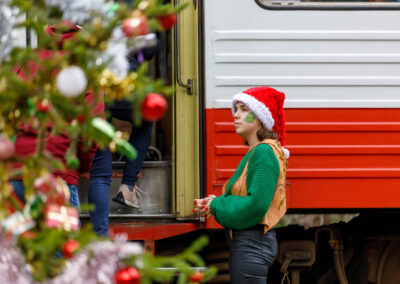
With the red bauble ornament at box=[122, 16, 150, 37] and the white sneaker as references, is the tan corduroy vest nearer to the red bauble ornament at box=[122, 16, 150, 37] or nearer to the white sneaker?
the white sneaker

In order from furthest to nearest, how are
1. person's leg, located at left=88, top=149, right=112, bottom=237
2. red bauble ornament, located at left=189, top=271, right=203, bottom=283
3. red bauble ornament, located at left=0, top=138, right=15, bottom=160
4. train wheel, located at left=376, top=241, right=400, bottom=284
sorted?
train wheel, located at left=376, top=241, right=400, bottom=284 < person's leg, located at left=88, top=149, right=112, bottom=237 < red bauble ornament, located at left=189, top=271, right=203, bottom=283 < red bauble ornament, located at left=0, top=138, right=15, bottom=160

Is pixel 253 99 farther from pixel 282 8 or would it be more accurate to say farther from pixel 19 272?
pixel 19 272

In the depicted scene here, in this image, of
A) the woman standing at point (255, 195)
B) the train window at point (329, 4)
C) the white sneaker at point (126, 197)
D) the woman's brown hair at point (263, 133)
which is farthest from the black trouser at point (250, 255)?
the train window at point (329, 4)

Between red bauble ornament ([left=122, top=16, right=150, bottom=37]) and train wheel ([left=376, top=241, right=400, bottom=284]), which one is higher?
red bauble ornament ([left=122, top=16, right=150, bottom=37])

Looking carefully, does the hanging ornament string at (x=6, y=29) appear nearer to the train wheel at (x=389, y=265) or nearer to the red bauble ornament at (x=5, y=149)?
the red bauble ornament at (x=5, y=149)

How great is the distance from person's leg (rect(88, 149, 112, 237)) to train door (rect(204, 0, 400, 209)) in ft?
Result: 2.40

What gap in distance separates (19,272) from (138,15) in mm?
590

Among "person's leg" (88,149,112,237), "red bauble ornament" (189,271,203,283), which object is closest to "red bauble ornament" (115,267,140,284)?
"red bauble ornament" (189,271,203,283)

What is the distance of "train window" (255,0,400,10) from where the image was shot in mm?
4020

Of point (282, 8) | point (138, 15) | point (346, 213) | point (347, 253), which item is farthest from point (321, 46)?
point (138, 15)

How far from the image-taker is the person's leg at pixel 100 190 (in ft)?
10.8

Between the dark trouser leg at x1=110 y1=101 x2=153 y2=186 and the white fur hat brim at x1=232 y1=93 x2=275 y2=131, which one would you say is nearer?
the white fur hat brim at x1=232 y1=93 x2=275 y2=131

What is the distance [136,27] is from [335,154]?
8.98 ft

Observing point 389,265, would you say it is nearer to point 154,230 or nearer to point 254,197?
point 154,230
